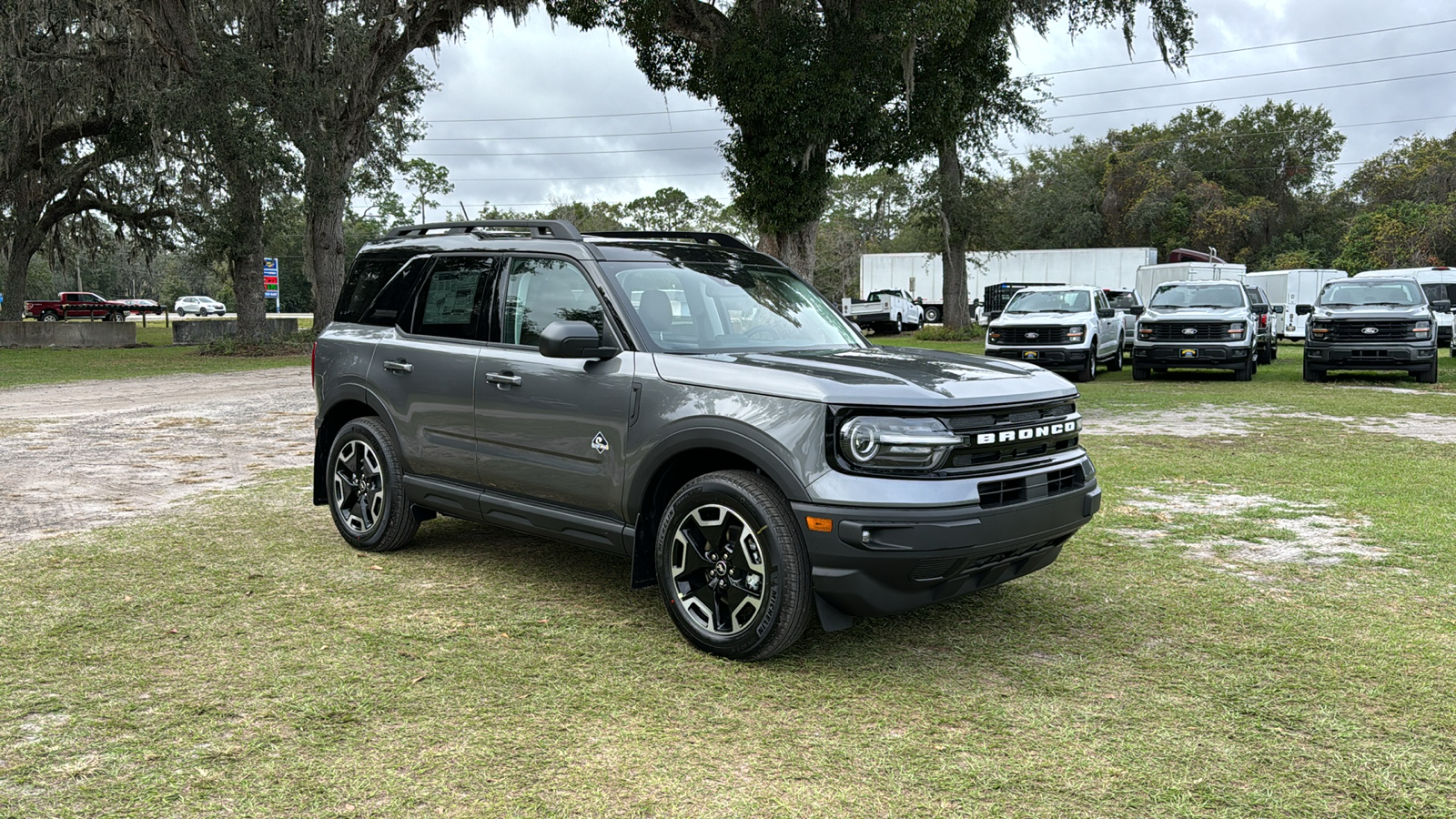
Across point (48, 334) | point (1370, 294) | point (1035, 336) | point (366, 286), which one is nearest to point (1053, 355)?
point (1035, 336)

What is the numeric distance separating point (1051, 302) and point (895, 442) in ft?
57.0

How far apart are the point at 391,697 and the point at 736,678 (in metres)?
1.32

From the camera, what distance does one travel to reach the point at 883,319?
41.5 metres

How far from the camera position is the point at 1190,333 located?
730 inches

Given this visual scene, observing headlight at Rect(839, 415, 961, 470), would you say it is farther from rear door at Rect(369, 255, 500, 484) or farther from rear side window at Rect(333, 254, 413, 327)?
rear side window at Rect(333, 254, 413, 327)

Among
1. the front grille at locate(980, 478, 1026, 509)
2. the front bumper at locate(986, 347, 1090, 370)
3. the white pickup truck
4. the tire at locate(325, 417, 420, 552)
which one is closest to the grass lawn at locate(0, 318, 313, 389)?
the tire at locate(325, 417, 420, 552)

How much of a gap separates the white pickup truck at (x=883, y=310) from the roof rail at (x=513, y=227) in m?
34.6

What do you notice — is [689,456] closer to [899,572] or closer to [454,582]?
[899,572]

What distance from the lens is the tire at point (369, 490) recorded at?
235 inches

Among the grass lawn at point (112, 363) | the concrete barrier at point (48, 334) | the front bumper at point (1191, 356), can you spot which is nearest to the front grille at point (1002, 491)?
the front bumper at point (1191, 356)

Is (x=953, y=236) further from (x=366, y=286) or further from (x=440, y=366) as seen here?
(x=440, y=366)

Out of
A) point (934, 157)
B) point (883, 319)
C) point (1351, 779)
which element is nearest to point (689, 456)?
point (1351, 779)

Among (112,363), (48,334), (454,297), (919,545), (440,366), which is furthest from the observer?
(48,334)

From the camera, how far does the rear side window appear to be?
20.6ft
